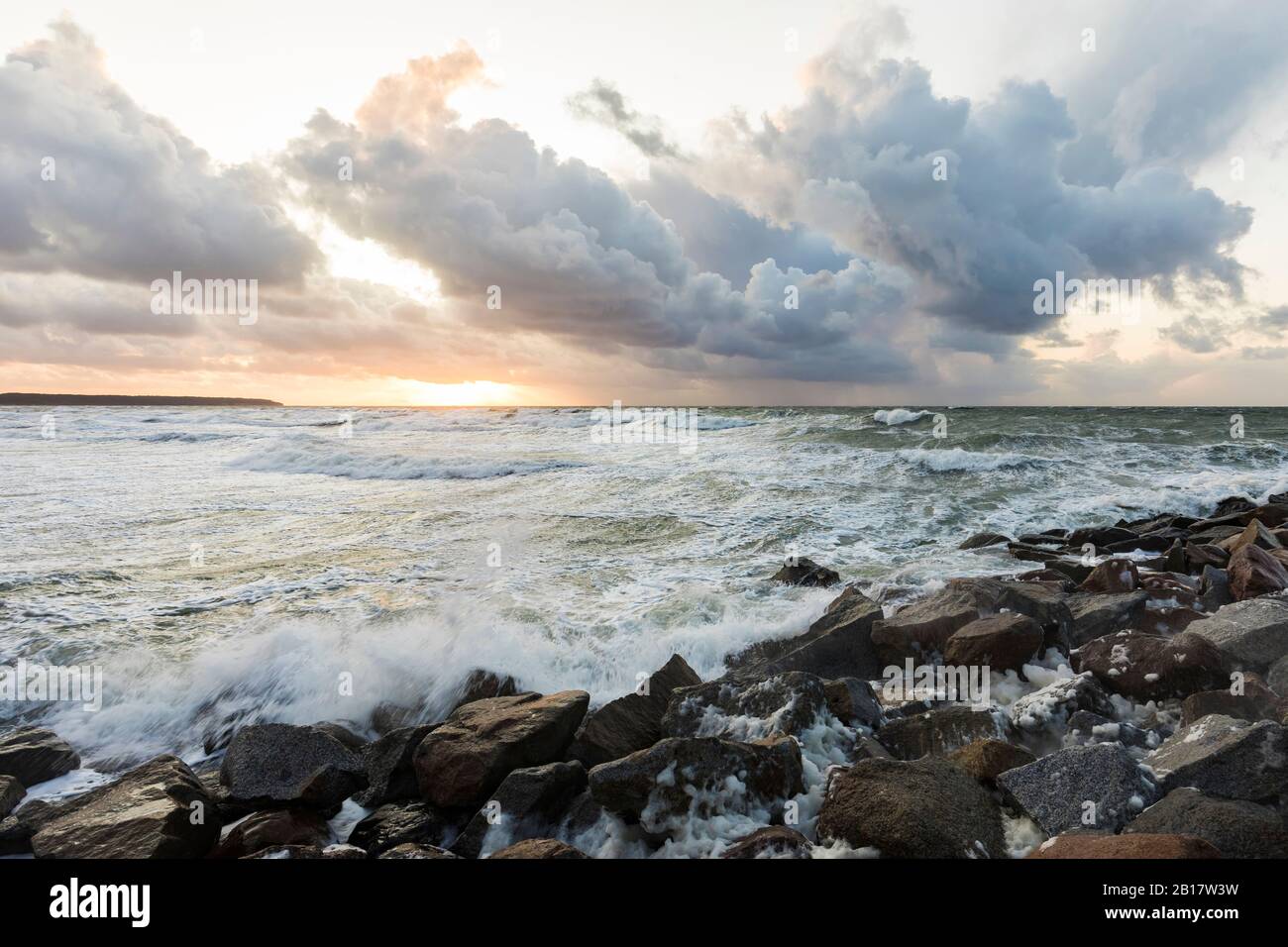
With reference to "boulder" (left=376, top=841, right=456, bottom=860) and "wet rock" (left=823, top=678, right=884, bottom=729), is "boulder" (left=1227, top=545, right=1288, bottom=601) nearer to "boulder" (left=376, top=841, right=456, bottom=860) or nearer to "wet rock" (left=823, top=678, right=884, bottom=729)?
"wet rock" (left=823, top=678, right=884, bottom=729)

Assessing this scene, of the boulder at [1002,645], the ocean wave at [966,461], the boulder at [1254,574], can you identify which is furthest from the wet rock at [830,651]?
the ocean wave at [966,461]

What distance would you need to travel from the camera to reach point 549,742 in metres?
4.76

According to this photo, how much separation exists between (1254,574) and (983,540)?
14.1ft

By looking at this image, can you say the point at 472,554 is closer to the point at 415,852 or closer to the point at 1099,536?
the point at 415,852

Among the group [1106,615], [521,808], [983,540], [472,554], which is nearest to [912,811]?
[521,808]

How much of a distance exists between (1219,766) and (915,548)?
8.01 meters

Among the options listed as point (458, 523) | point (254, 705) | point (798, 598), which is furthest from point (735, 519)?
point (254, 705)

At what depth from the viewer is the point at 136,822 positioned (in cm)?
387

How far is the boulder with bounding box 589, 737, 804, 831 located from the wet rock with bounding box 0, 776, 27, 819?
4.10 m

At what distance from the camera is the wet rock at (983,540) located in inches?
449

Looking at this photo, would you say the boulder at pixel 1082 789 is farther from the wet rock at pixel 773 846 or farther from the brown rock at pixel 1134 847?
the wet rock at pixel 773 846

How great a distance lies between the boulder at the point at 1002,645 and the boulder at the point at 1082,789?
7.34ft

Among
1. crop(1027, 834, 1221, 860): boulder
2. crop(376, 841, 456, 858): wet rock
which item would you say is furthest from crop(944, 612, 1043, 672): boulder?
crop(376, 841, 456, 858): wet rock
